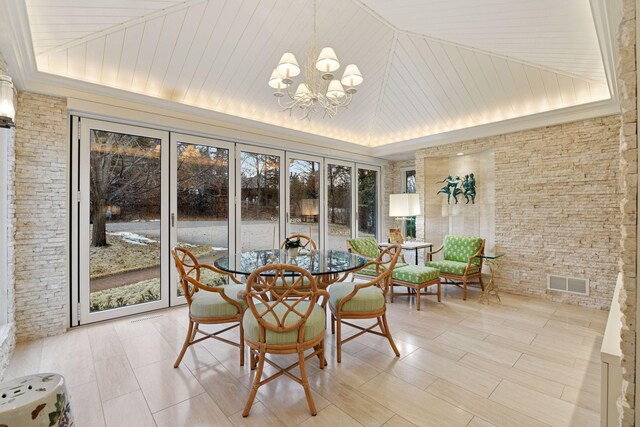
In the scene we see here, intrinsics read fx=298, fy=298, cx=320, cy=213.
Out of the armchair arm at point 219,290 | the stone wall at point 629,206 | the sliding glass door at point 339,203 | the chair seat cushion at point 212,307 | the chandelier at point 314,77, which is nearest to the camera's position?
the stone wall at point 629,206

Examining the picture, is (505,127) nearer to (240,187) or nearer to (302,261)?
Answer: (302,261)

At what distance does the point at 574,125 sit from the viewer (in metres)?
4.15

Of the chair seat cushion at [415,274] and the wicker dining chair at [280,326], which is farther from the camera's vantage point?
the chair seat cushion at [415,274]

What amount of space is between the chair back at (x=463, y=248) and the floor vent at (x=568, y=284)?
97 centimetres

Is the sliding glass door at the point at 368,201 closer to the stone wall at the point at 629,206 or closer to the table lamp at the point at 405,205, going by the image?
the table lamp at the point at 405,205

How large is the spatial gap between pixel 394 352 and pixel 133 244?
10.9 ft

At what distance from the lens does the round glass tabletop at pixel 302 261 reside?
98.2 inches

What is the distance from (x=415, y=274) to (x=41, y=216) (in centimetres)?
430

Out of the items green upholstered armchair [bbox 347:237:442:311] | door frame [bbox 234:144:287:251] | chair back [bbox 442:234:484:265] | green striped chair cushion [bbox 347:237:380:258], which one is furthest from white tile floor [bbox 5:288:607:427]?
door frame [bbox 234:144:287:251]

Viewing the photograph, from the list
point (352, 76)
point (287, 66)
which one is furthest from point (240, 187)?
point (352, 76)

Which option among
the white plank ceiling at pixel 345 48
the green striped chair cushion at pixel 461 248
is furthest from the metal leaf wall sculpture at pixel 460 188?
the white plank ceiling at pixel 345 48

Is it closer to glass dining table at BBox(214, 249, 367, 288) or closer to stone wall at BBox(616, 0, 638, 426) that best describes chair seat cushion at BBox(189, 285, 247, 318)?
glass dining table at BBox(214, 249, 367, 288)

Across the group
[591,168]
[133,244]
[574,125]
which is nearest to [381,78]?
[574,125]

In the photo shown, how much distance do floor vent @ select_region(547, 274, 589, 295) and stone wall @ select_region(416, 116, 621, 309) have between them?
0.06 m
